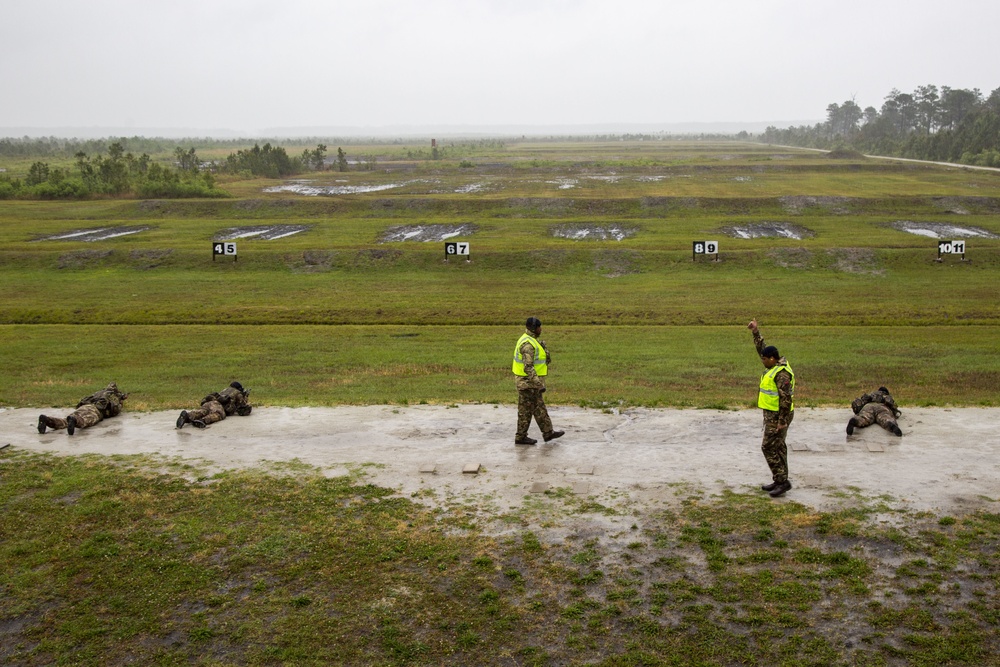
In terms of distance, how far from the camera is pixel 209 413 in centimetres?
1908

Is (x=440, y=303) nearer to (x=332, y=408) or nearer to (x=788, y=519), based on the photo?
(x=332, y=408)

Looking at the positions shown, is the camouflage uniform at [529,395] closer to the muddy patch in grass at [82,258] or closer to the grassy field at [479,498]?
the grassy field at [479,498]

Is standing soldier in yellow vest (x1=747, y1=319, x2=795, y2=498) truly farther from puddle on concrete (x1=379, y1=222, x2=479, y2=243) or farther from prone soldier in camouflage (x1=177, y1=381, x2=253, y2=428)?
puddle on concrete (x1=379, y1=222, x2=479, y2=243)

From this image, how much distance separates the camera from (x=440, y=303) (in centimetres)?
4172

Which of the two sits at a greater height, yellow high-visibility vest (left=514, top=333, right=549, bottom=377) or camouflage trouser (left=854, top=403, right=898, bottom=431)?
yellow high-visibility vest (left=514, top=333, right=549, bottom=377)

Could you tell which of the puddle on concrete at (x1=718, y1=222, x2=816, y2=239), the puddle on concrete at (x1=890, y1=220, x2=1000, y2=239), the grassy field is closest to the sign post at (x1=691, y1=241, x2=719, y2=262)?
the grassy field

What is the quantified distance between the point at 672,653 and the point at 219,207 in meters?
75.0

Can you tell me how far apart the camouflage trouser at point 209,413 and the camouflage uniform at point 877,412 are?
1494 cm

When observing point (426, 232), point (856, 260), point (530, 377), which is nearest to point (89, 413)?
point (530, 377)

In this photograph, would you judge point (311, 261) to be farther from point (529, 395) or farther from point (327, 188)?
point (327, 188)

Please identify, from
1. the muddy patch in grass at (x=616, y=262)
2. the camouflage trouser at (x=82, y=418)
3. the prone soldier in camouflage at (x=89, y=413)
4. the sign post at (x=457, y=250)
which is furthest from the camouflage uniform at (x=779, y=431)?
the sign post at (x=457, y=250)

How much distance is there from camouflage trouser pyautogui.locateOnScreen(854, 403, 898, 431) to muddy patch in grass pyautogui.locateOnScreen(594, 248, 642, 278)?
31185 millimetres

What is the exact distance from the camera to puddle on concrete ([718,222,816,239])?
59.2 meters

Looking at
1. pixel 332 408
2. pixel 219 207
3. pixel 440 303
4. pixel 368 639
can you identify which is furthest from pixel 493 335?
pixel 219 207
